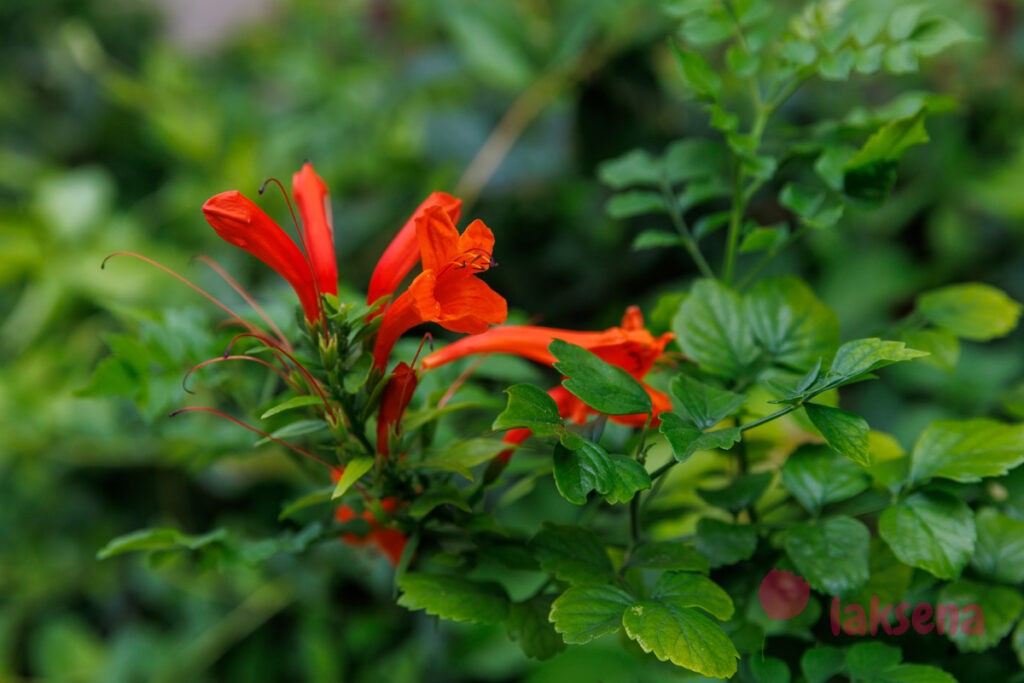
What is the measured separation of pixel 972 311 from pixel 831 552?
193 mm

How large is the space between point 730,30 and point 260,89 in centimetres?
182

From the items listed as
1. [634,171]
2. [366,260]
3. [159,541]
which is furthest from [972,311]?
[366,260]

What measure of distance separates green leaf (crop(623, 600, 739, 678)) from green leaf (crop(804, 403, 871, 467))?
3.6 inches

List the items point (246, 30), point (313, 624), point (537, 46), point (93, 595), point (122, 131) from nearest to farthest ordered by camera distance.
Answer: point (313, 624)
point (93, 595)
point (537, 46)
point (122, 131)
point (246, 30)

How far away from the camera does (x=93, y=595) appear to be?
1271mm

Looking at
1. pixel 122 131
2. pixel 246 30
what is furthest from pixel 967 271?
pixel 246 30

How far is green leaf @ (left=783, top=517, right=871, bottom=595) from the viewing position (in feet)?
1.30

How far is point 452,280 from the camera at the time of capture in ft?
1.37

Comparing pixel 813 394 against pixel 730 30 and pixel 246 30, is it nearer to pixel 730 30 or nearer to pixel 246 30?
pixel 730 30

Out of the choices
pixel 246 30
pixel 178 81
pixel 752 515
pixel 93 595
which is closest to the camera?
pixel 752 515

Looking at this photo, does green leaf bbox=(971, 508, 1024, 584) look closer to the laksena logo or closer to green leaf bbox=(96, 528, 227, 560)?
the laksena logo

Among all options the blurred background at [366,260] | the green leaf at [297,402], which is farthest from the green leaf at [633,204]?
the blurred background at [366,260]

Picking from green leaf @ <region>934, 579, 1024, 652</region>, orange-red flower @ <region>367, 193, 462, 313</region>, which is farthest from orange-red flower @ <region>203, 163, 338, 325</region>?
green leaf @ <region>934, 579, 1024, 652</region>

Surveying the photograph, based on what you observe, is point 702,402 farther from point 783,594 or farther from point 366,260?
point 366,260
